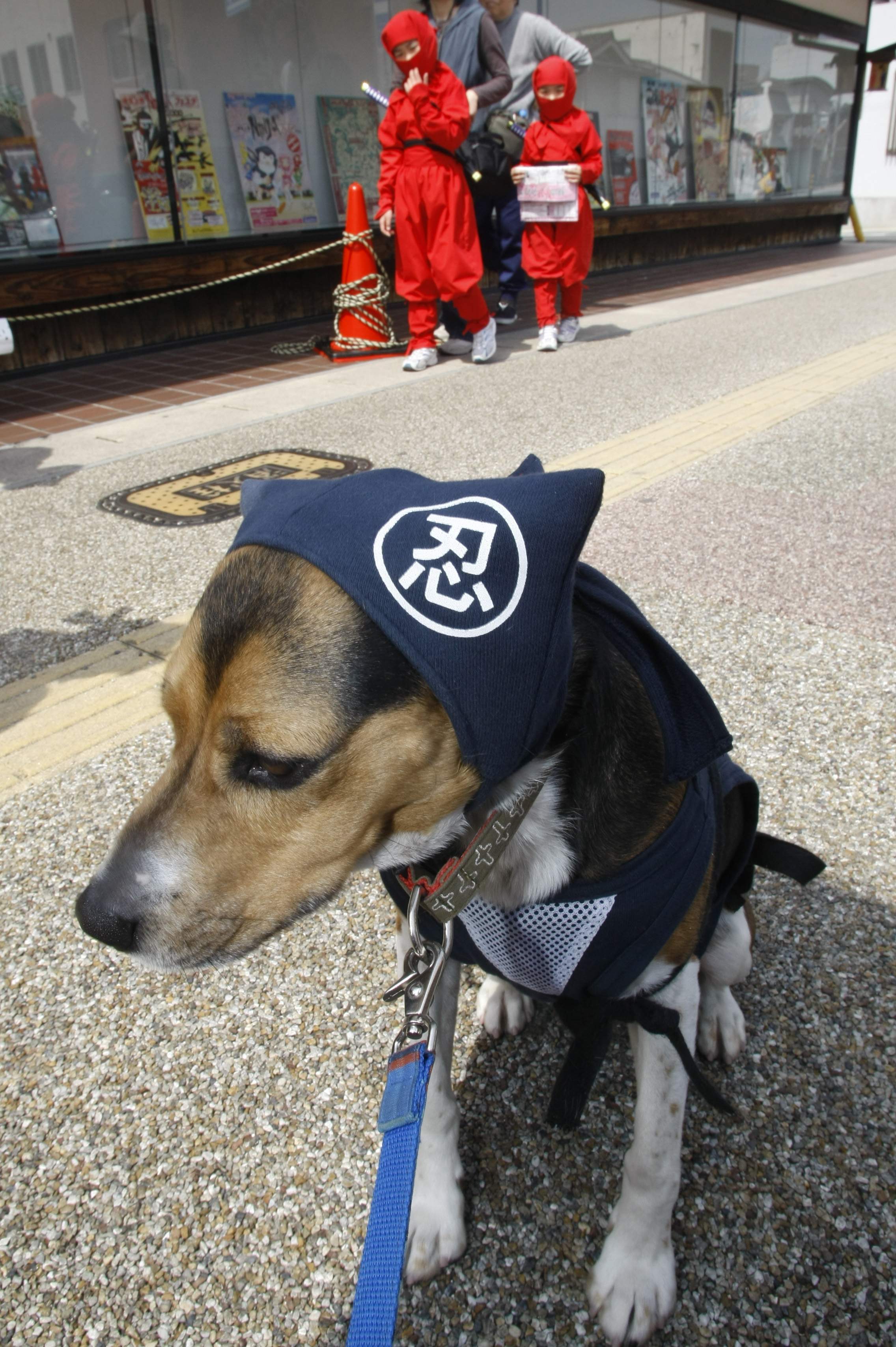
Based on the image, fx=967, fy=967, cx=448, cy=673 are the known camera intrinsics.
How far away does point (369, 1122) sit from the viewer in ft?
6.79

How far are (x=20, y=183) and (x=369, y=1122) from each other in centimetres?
966

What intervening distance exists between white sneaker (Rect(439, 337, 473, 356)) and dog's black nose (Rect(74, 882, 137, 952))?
346 inches

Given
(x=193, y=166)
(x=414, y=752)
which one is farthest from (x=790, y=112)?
(x=414, y=752)

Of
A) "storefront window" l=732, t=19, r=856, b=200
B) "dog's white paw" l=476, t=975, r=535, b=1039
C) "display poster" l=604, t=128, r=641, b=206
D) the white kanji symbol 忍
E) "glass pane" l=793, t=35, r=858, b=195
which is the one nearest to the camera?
the white kanji symbol 忍

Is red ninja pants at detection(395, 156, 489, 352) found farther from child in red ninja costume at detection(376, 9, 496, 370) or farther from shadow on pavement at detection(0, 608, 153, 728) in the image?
shadow on pavement at detection(0, 608, 153, 728)

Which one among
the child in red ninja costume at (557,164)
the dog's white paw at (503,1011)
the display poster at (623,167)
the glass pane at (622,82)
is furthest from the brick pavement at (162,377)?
the dog's white paw at (503,1011)

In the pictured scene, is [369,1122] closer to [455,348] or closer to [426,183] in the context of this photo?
[426,183]

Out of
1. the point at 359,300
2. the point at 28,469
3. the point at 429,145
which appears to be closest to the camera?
the point at 28,469

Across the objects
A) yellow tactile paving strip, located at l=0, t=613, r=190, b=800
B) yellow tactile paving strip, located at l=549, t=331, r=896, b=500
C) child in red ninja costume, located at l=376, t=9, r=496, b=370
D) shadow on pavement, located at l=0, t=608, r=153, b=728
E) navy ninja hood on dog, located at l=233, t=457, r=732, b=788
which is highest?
child in red ninja costume, located at l=376, t=9, r=496, b=370

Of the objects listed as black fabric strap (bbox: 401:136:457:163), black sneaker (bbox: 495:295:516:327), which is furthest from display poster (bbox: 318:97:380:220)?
black fabric strap (bbox: 401:136:457:163)

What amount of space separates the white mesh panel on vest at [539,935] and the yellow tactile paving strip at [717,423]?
4075mm

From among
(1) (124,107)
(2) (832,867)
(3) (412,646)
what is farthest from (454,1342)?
(1) (124,107)

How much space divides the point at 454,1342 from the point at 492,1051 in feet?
2.14

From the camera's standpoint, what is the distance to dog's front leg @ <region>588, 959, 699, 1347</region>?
1.69 m
